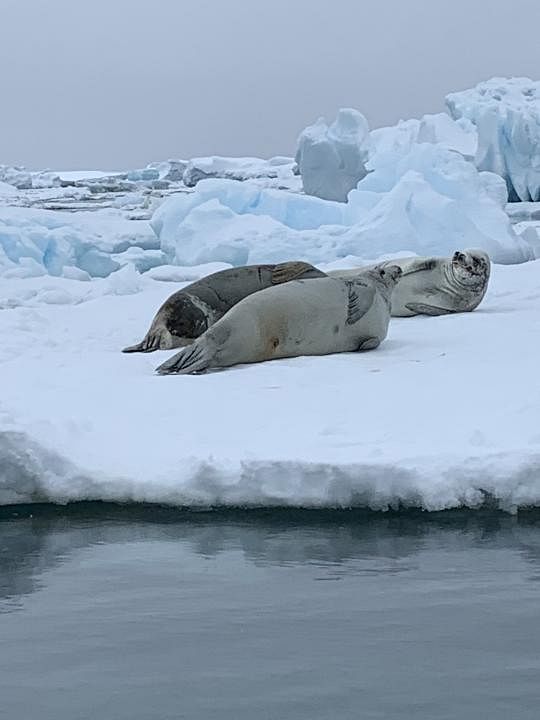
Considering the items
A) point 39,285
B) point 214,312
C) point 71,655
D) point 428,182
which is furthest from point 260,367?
point 428,182

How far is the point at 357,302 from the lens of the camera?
217 inches

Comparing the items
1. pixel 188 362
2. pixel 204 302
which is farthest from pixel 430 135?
pixel 188 362

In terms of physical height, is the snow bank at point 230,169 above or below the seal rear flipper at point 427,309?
above

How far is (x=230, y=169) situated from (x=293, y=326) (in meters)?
36.9

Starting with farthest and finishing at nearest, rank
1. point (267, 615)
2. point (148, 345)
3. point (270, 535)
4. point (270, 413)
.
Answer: point (148, 345) < point (270, 413) < point (270, 535) < point (267, 615)

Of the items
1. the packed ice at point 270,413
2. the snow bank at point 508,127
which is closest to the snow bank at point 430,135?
the snow bank at point 508,127

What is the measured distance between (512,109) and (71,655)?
21100mm

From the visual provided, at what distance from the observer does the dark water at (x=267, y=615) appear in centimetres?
197

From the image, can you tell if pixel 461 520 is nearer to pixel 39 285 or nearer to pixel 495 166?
pixel 39 285

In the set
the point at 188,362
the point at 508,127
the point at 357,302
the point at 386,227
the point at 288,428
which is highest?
the point at 508,127

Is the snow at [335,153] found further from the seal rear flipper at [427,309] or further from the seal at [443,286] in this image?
the seal rear flipper at [427,309]

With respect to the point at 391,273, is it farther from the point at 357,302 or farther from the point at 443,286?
the point at 443,286

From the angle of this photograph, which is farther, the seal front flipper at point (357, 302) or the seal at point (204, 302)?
the seal at point (204, 302)

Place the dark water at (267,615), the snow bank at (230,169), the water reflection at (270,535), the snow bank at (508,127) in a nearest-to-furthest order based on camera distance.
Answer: the dark water at (267,615) → the water reflection at (270,535) → the snow bank at (508,127) → the snow bank at (230,169)
